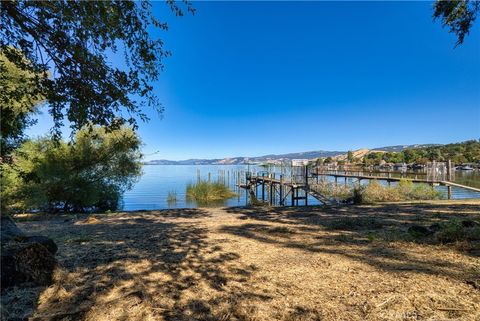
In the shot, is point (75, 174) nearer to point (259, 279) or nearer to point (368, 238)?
point (259, 279)

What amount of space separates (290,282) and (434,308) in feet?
3.89

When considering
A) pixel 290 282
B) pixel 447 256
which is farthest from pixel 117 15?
pixel 447 256

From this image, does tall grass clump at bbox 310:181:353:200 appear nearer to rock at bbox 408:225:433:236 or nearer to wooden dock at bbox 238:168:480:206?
wooden dock at bbox 238:168:480:206

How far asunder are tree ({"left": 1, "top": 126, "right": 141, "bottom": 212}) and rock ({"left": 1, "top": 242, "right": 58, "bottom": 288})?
791 centimetres

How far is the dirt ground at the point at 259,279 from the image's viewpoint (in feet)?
7.01

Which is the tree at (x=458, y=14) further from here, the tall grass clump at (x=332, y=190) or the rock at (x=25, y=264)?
the tall grass clump at (x=332, y=190)

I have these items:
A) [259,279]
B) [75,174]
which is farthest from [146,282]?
[75,174]

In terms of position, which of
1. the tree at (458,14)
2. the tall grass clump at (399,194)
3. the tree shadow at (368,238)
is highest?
the tree at (458,14)

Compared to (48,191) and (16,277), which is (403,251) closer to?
(16,277)

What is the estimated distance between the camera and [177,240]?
15.0 feet

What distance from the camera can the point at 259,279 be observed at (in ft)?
9.30

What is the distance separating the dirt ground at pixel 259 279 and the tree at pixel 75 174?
7.48 m

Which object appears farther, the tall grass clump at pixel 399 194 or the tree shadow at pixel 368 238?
the tall grass clump at pixel 399 194

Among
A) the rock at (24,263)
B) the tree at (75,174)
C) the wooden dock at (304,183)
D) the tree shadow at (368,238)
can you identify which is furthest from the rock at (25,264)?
the wooden dock at (304,183)
